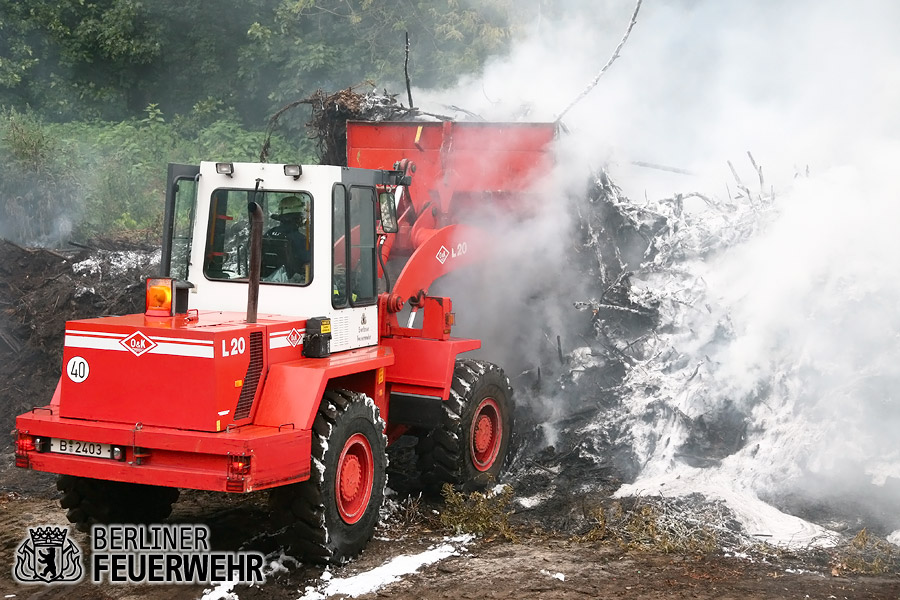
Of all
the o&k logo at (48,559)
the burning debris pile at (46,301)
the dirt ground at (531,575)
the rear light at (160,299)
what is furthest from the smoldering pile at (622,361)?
the burning debris pile at (46,301)

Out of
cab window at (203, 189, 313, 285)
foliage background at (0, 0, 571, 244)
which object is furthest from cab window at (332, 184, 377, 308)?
foliage background at (0, 0, 571, 244)

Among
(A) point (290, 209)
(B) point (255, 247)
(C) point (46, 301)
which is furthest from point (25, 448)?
(C) point (46, 301)

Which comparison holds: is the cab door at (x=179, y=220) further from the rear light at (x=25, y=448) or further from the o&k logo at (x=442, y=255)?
the o&k logo at (x=442, y=255)

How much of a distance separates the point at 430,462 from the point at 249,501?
162cm

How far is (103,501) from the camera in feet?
22.4

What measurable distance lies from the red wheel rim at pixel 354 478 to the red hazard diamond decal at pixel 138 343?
1535 mm

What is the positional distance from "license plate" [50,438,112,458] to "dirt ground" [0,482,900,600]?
96cm

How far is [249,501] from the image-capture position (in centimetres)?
812

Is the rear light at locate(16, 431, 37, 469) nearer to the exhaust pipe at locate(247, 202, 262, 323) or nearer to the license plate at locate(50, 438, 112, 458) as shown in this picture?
the license plate at locate(50, 438, 112, 458)

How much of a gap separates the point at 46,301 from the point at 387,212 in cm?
622

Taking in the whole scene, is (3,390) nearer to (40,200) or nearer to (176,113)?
(40,200)

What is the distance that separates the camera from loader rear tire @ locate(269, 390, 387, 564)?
6.38 metres

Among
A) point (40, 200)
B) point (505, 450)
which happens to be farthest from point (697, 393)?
point (40, 200)

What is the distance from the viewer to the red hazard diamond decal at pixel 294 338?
671 cm
